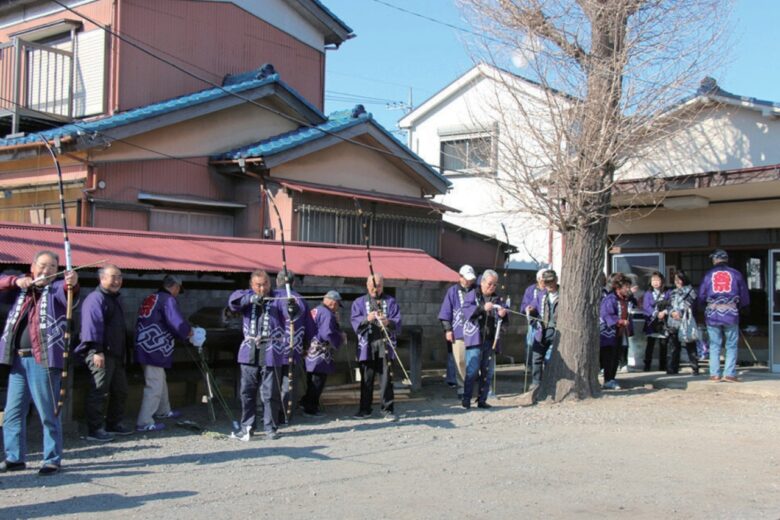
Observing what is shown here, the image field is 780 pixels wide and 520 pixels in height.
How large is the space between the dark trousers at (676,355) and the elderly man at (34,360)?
32.8ft

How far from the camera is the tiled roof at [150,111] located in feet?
39.4

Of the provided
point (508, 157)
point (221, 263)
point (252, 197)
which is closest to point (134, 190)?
point (252, 197)

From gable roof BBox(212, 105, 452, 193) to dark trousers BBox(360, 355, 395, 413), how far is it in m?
5.09

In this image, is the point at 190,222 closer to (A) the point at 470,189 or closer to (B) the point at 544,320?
(B) the point at 544,320

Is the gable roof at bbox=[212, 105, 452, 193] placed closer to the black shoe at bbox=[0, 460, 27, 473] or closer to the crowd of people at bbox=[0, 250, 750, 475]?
the crowd of people at bbox=[0, 250, 750, 475]

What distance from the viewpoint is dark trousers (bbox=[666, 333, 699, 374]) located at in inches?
519

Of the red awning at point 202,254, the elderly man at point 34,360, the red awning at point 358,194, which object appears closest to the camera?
the elderly man at point 34,360

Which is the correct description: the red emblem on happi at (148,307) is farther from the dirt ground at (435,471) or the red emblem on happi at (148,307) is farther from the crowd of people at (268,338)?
the dirt ground at (435,471)

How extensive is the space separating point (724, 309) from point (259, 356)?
24.3 ft

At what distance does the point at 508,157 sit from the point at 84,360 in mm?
6337

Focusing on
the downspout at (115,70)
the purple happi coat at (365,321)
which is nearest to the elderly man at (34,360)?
the purple happi coat at (365,321)

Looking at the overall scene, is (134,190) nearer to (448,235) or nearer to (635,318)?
(448,235)

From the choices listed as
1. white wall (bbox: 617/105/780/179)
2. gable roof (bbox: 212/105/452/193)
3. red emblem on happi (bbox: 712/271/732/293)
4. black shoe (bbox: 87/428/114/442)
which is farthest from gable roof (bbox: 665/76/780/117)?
black shoe (bbox: 87/428/114/442)

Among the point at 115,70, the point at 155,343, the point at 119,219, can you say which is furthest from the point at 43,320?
the point at 115,70
